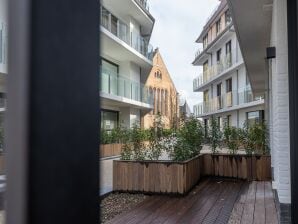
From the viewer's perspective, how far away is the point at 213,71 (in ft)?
79.8

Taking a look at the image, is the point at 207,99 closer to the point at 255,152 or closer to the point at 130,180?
the point at 255,152

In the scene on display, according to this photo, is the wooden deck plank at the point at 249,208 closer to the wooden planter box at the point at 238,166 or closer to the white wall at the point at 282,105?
the white wall at the point at 282,105

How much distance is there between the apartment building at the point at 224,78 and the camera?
63.1 ft

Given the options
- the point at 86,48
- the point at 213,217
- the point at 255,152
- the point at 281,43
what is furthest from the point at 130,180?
the point at 86,48

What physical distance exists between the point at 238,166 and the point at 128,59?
10.2 m

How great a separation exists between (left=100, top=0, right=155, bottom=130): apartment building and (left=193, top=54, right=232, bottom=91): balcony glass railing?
534cm

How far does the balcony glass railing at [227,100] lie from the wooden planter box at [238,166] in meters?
9.88

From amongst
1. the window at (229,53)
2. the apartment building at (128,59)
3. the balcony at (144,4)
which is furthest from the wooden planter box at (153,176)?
the window at (229,53)

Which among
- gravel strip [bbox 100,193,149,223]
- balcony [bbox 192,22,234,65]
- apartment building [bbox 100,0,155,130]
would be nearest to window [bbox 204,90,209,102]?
balcony [bbox 192,22,234,65]

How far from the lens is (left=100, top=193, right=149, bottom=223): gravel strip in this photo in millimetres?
4509

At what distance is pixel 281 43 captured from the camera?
3.30 m

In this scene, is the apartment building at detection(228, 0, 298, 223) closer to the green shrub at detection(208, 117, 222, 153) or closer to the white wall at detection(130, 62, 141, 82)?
the green shrub at detection(208, 117, 222, 153)

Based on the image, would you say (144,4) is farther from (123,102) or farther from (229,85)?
(229,85)

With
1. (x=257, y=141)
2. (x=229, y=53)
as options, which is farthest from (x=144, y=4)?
(x=257, y=141)
